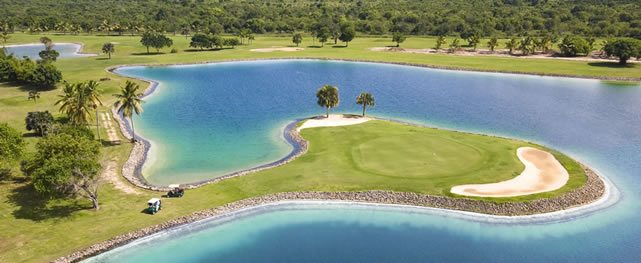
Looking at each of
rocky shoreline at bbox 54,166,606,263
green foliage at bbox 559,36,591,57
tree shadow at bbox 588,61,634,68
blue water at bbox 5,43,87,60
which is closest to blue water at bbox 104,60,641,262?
rocky shoreline at bbox 54,166,606,263

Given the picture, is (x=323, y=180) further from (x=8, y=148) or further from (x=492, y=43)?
(x=492, y=43)

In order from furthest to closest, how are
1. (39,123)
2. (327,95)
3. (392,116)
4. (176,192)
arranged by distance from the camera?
(392,116) → (327,95) → (39,123) → (176,192)

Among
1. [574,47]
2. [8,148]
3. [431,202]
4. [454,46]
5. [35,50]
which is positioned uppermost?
[574,47]

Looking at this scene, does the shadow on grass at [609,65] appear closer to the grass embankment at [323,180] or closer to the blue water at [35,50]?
the grass embankment at [323,180]

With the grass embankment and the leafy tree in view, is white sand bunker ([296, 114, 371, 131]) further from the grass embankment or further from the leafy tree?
the leafy tree

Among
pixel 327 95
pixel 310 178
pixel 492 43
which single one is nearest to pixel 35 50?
pixel 327 95

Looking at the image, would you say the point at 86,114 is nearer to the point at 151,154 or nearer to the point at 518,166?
the point at 151,154

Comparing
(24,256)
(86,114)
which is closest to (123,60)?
(86,114)
